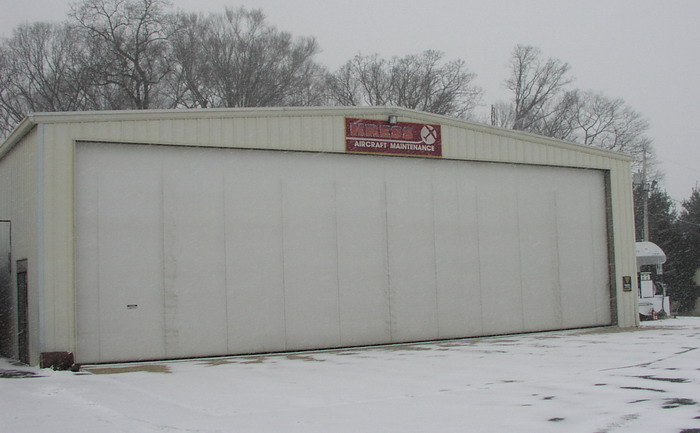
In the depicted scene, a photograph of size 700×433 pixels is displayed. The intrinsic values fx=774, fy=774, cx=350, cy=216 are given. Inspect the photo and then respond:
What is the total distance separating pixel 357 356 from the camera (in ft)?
50.3

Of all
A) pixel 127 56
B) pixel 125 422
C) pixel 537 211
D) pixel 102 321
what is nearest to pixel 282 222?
pixel 102 321

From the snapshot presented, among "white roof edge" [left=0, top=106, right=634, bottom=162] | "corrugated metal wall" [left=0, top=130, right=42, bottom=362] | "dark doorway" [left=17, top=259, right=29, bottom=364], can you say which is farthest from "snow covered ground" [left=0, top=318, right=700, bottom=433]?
"white roof edge" [left=0, top=106, right=634, bottom=162]

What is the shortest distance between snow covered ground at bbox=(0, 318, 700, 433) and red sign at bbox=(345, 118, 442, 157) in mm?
5038

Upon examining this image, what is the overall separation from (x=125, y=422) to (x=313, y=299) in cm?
882

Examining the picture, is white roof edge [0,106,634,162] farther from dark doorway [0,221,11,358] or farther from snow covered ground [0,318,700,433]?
snow covered ground [0,318,700,433]

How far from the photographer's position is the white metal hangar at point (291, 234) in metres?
14.5

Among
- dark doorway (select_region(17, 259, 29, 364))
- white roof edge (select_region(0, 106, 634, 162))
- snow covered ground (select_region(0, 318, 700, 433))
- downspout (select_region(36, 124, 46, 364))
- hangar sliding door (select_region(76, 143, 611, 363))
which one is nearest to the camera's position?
snow covered ground (select_region(0, 318, 700, 433))

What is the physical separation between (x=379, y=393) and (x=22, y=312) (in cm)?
871

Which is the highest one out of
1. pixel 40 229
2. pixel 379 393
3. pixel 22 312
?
pixel 40 229

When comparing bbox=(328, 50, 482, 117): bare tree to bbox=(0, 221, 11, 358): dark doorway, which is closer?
bbox=(0, 221, 11, 358): dark doorway

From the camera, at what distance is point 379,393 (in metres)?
10.1

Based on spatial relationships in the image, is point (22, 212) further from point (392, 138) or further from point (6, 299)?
point (392, 138)

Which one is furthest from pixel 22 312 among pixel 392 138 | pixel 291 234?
pixel 392 138

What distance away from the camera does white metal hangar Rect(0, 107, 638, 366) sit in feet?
47.5
